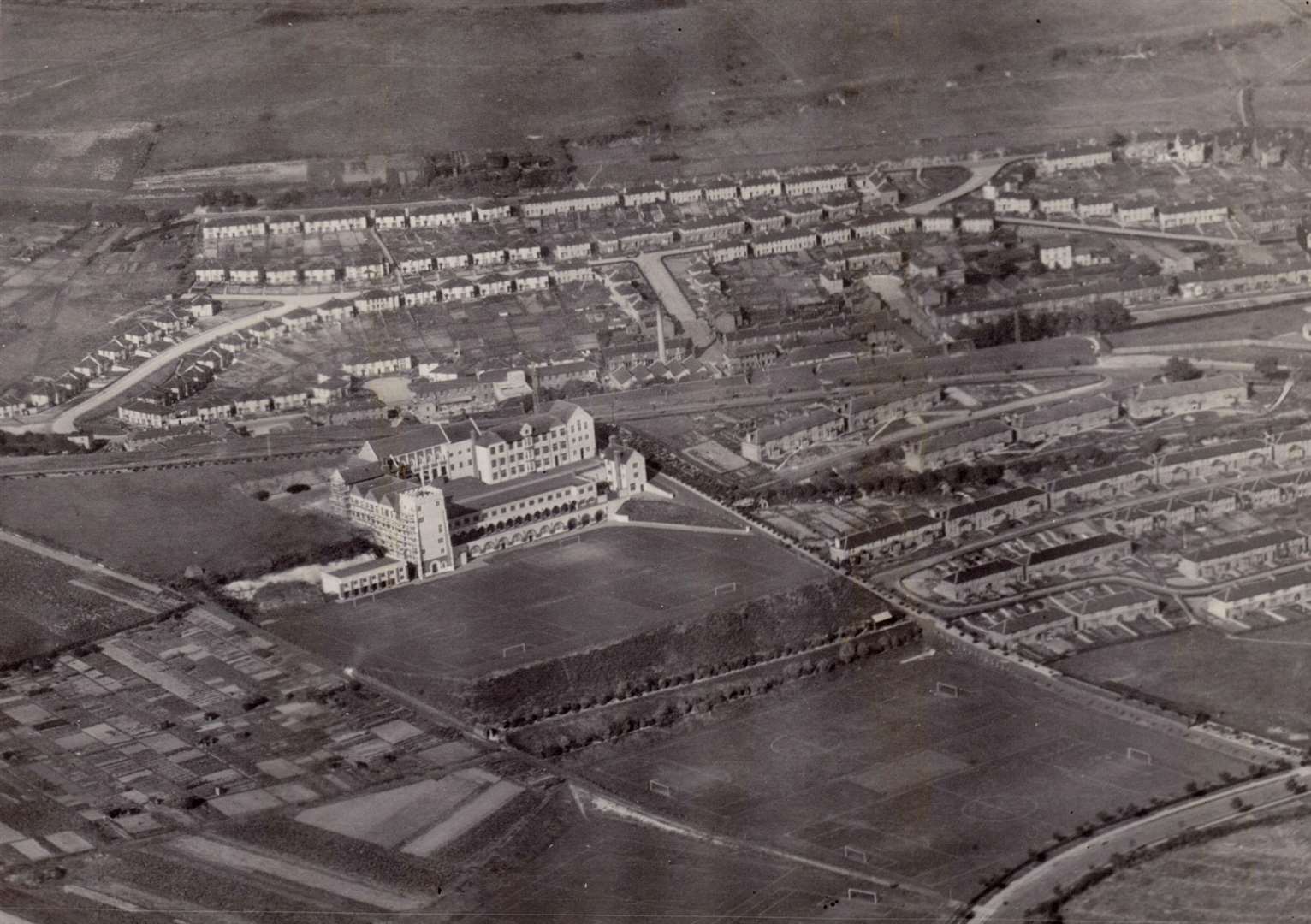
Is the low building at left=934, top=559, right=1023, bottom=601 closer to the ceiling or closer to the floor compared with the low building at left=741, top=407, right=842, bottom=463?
closer to the floor

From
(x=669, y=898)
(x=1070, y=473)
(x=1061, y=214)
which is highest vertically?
(x=1061, y=214)

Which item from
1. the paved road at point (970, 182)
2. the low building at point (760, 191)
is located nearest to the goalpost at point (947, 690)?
the paved road at point (970, 182)

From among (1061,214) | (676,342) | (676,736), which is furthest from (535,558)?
(1061,214)

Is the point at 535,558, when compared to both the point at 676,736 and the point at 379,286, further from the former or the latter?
the point at 379,286

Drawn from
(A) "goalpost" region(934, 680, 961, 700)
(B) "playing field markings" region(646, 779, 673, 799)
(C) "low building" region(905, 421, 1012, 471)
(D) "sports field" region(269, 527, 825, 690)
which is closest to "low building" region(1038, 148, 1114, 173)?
(C) "low building" region(905, 421, 1012, 471)

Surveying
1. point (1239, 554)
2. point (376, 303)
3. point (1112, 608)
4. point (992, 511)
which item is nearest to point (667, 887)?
point (1112, 608)

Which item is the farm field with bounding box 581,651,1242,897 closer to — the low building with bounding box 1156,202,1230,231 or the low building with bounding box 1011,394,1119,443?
the low building with bounding box 1011,394,1119,443
